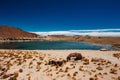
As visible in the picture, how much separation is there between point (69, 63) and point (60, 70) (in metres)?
2.66

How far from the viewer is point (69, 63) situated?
21766 millimetres

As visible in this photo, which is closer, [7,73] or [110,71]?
[110,71]

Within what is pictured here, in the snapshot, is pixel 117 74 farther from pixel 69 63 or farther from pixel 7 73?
pixel 7 73

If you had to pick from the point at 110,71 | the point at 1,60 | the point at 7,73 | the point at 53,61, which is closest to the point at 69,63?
the point at 53,61

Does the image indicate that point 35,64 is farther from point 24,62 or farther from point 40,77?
point 40,77

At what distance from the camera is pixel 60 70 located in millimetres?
19422

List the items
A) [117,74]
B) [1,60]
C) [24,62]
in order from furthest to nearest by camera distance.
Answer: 1. [1,60]
2. [24,62]
3. [117,74]

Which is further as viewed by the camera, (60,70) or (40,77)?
(60,70)

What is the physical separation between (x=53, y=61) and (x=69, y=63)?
2098mm

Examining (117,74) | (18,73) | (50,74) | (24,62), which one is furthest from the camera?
(24,62)

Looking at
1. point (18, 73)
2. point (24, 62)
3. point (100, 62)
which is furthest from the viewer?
point (24, 62)

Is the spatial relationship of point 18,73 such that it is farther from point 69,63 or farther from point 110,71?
point 110,71

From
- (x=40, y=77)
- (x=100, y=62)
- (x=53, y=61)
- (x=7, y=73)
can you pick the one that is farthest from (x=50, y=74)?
(x=100, y=62)

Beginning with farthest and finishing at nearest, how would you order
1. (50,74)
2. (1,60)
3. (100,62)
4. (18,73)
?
1. (1,60)
2. (100,62)
3. (18,73)
4. (50,74)
